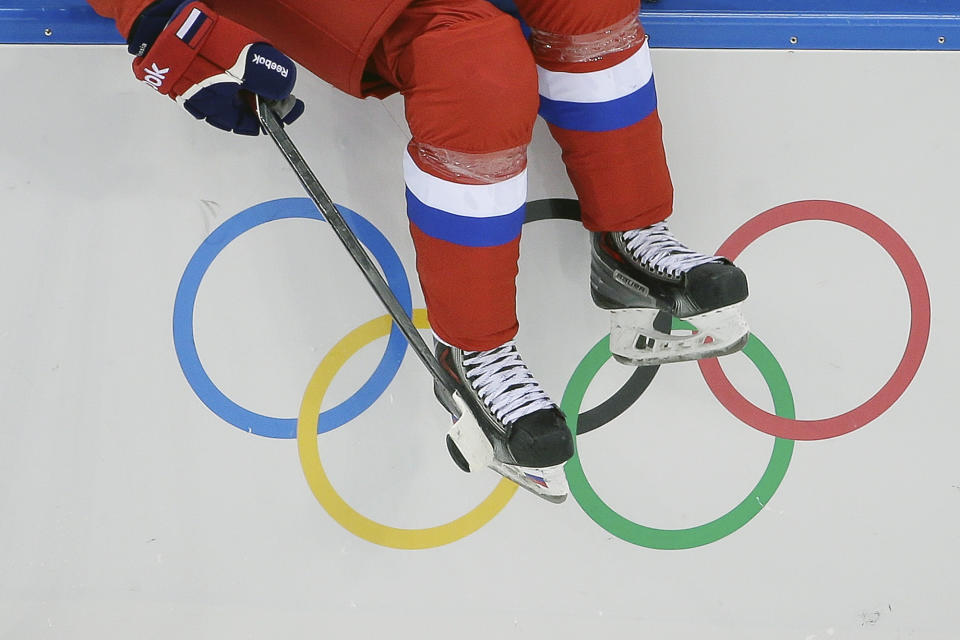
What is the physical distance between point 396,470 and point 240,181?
1.39 ft

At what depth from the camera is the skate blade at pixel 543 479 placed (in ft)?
2.78

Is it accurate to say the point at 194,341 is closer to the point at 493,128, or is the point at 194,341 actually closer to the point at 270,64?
the point at 270,64

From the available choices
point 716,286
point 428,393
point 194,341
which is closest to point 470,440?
point 428,393

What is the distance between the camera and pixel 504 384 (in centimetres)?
84

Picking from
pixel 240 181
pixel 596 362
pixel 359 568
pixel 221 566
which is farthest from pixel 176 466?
pixel 596 362

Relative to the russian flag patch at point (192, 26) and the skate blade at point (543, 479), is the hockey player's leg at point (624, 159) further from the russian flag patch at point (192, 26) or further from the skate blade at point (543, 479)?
the russian flag patch at point (192, 26)

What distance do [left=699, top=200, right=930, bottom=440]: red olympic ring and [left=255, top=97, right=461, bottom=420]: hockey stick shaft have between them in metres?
0.37

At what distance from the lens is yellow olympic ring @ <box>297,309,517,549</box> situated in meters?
1.04

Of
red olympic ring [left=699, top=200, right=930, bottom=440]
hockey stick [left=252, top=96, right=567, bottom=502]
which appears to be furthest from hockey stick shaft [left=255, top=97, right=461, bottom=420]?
red olympic ring [left=699, top=200, right=930, bottom=440]

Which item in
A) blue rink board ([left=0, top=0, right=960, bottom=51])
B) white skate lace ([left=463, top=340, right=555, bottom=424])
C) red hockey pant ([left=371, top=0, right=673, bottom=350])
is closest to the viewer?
red hockey pant ([left=371, top=0, right=673, bottom=350])

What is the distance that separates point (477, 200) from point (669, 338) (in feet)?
1.00

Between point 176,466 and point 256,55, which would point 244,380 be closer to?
point 176,466

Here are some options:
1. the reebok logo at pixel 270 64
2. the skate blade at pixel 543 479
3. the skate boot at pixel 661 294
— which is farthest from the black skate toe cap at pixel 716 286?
the reebok logo at pixel 270 64

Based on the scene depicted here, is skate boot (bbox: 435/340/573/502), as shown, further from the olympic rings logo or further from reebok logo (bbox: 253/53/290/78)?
reebok logo (bbox: 253/53/290/78)
